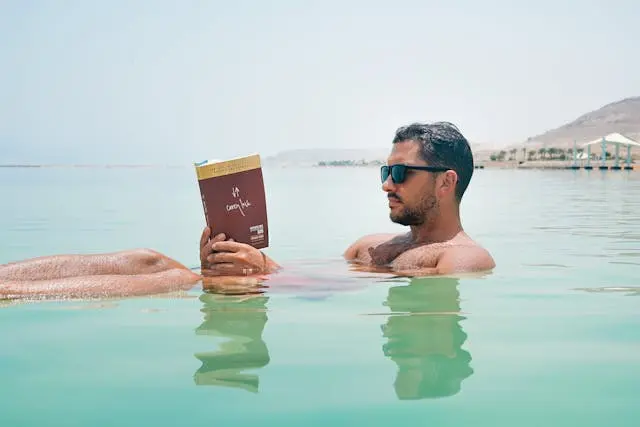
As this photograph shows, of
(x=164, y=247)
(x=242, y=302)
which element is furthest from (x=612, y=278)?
(x=164, y=247)

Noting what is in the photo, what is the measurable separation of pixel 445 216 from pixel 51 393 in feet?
12.6

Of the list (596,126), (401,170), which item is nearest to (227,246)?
(401,170)

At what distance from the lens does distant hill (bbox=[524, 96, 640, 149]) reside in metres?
158

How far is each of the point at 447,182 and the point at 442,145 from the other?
290mm

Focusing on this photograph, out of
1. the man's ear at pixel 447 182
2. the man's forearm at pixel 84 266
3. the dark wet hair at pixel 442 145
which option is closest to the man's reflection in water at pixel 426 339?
the man's ear at pixel 447 182

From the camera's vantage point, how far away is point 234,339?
13.1ft

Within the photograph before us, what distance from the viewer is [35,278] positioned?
16.2ft

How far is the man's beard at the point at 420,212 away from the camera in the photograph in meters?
6.22

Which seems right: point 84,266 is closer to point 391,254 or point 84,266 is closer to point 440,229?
point 391,254

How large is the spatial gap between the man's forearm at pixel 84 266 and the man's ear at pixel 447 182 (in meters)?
2.21

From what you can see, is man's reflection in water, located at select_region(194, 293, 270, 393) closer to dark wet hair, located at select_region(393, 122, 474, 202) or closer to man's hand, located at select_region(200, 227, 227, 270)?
man's hand, located at select_region(200, 227, 227, 270)

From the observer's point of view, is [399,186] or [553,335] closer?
[553,335]

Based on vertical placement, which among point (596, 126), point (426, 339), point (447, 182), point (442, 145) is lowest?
point (426, 339)

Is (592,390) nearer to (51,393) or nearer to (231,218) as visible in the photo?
(51,393)
